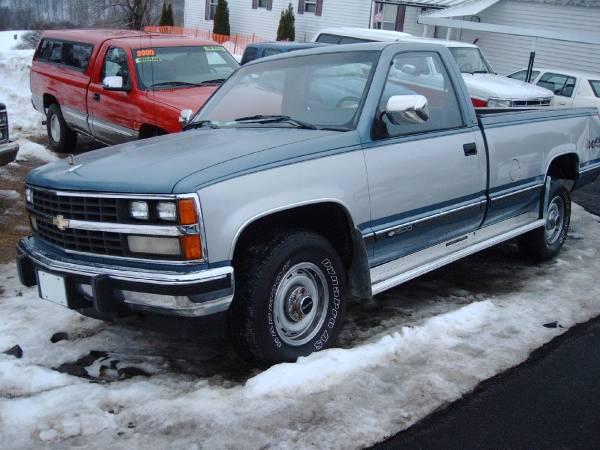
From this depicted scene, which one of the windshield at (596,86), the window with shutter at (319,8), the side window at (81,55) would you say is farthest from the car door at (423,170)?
the window with shutter at (319,8)

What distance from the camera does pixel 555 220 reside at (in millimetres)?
6461

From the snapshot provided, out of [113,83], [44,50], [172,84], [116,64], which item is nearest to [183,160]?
[113,83]

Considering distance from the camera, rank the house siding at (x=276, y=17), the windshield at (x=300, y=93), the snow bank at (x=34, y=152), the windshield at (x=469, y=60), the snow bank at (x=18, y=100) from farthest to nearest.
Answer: the house siding at (x=276, y=17), the snow bank at (x=18, y=100), the windshield at (x=469, y=60), the snow bank at (x=34, y=152), the windshield at (x=300, y=93)

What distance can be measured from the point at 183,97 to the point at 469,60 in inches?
259

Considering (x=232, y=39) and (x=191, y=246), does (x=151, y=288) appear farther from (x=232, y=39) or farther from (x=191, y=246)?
(x=232, y=39)

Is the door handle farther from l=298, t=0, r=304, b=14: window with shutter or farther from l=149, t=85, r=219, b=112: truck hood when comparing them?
l=298, t=0, r=304, b=14: window with shutter

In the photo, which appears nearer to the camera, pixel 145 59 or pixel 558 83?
pixel 145 59

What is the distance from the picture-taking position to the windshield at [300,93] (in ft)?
14.9

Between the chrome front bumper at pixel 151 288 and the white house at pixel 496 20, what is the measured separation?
1791cm

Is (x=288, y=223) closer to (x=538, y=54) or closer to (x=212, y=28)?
(x=538, y=54)

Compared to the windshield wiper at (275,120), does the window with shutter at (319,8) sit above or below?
above

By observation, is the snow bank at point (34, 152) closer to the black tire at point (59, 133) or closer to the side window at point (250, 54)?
the black tire at point (59, 133)

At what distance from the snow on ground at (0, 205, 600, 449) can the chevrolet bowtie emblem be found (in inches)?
32.7

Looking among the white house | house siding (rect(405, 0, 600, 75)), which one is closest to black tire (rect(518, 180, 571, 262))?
the white house
